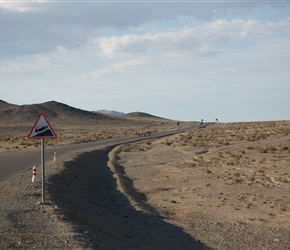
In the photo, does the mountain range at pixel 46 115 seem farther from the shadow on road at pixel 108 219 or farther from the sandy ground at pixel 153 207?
the shadow on road at pixel 108 219

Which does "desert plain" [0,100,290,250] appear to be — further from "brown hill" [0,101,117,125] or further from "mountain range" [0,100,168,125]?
"brown hill" [0,101,117,125]

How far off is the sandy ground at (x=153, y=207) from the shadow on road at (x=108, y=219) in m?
0.03

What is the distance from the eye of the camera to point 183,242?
48.8 ft

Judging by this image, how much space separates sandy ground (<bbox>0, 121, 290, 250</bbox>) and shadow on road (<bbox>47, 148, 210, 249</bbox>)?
1.3 inches

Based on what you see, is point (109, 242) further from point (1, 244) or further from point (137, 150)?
point (137, 150)

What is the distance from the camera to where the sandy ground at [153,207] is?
13023 mm

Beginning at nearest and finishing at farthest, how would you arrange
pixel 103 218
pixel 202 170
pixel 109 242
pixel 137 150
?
pixel 109 242 < pixel 103 218 < pixel 202 170 < pixel 137 150

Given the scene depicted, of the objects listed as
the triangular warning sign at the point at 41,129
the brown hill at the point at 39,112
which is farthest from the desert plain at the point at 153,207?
the brown hill at the point at 39,112

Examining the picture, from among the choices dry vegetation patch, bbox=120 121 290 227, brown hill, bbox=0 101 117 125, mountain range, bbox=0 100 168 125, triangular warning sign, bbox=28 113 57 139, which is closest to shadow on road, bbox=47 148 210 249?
dry vegetation patch, bbox=120 121 290 227

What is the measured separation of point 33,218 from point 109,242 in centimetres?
290

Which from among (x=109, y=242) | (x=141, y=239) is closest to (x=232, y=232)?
(x=141, y=239)

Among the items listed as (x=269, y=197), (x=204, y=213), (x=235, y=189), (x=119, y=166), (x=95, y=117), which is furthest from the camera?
(x=95, y=117)

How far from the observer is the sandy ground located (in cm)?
1302

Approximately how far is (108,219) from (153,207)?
15.1ft
